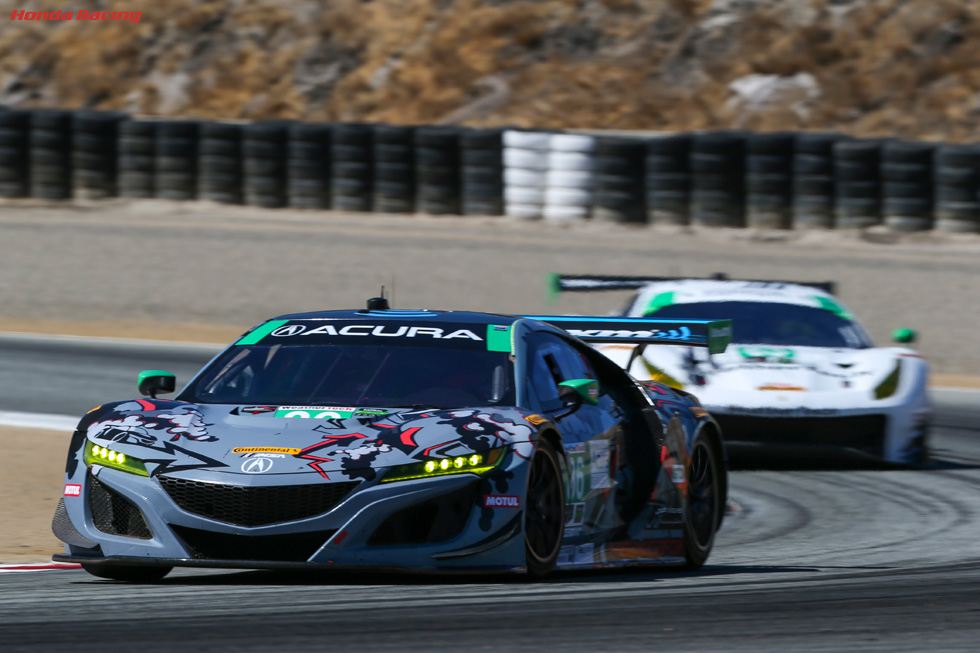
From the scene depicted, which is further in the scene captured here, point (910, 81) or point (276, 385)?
point (910, 81)

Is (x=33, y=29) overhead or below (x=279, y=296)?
overhead

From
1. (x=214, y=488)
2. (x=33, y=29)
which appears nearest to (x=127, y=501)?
(x=214, y=488)

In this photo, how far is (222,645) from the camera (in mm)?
4344

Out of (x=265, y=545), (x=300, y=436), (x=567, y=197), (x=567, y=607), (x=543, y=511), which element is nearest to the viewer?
(x=567, y=607)

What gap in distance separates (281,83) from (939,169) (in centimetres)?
1565

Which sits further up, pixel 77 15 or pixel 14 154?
pixel 77 15

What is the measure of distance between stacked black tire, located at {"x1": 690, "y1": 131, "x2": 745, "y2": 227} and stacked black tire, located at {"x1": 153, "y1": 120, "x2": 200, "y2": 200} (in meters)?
7.03

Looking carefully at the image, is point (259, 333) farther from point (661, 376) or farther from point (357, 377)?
point (661, 376)

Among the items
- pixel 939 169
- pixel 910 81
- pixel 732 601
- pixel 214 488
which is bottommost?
pixel 732 601

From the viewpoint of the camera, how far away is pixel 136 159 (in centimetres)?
2388

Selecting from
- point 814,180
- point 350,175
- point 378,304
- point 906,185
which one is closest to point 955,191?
point 906,185

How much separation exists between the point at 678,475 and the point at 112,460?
2.46 metres

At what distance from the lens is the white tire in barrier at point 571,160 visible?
21891 mm

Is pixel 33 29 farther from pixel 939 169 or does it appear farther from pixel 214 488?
pixel 214 488
